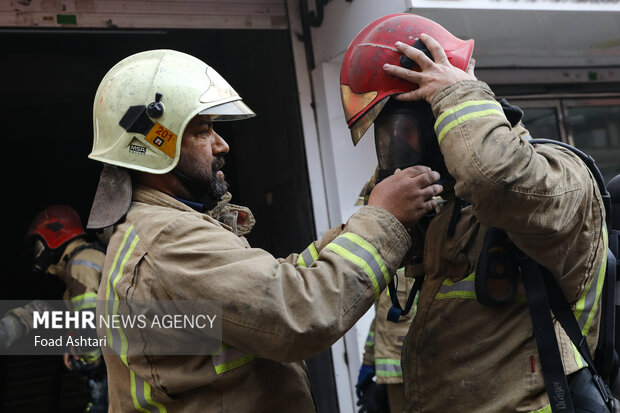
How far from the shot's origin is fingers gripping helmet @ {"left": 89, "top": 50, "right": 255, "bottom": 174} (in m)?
2.15

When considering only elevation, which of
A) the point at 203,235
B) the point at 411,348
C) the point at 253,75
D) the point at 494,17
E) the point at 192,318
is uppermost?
the point at 253,75

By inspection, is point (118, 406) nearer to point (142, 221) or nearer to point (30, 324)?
point (142, 221)

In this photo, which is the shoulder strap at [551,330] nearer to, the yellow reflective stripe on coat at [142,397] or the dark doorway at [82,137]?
the yellow reflective stripe on coat at [142,397]

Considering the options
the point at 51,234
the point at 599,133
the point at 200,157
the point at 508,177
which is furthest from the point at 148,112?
the point at 599,133

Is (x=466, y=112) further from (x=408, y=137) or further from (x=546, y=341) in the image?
(x=546, y=341)

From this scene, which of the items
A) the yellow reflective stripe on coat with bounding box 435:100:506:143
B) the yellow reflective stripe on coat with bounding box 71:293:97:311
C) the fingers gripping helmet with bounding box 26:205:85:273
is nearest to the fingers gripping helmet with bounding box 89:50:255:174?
the yellow reflective stripe on coat with bounding box 435:100:506:143

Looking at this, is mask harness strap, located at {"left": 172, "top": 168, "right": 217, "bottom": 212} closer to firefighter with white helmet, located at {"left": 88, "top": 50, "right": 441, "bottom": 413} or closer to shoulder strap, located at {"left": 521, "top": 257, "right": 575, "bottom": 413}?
firefighter with white helmet, located at {"left": 88, "top": 50, "right": 441, "bottom": 413}

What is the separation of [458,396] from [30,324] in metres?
3.89

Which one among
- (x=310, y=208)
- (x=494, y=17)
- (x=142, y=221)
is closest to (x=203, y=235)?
(x=142, y=221)

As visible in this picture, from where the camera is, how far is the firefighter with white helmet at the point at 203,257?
1779mm

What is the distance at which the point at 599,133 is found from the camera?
595cm

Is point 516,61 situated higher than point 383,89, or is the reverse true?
point 516,61

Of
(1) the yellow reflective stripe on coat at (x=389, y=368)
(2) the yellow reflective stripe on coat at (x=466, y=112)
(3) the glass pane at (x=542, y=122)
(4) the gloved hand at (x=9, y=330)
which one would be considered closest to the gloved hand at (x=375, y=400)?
(1) the yellow reflective stripe on coat at (x=389, y=368)

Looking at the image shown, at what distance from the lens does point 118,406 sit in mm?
2062
